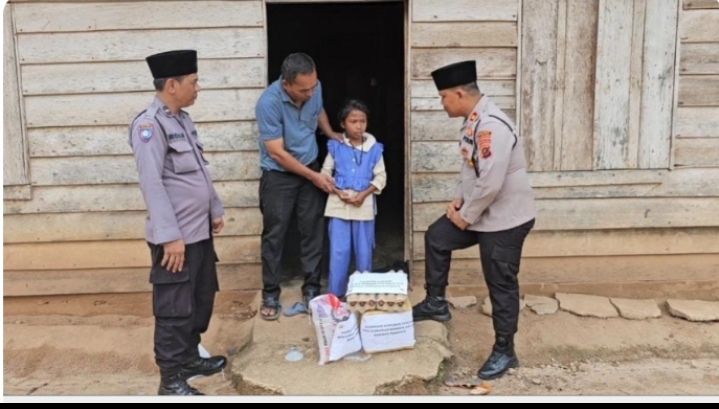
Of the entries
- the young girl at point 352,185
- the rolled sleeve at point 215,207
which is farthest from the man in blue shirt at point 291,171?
the rolled sleeve at point 215,207

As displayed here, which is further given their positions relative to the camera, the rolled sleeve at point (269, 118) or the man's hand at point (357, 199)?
the man's hand at point (357, 199)

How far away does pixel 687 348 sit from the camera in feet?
14.8

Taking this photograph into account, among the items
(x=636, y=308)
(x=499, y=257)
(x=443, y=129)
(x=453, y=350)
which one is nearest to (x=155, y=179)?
(x=499, y=257)

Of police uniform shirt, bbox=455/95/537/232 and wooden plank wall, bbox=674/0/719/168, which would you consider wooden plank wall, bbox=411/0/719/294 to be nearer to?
wooden plank wall, bbox=674/0/719/168

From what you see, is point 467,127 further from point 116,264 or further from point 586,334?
point 116,264

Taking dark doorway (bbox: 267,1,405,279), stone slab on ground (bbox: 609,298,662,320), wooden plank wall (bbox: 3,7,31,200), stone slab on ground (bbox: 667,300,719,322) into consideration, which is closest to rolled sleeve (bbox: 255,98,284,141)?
wooden plank wall (bbox: 3,7,31,200)

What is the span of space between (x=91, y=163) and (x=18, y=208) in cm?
65

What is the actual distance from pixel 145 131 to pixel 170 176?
10.8 inches

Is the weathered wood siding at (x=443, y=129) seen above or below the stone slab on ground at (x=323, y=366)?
above

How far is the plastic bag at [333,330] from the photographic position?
387 cm

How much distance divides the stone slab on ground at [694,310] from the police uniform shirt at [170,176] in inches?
135

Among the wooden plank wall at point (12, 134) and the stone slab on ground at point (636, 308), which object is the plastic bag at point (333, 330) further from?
the wooden plank wall at point (12, 134)

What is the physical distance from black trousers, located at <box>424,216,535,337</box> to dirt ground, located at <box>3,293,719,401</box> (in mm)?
395

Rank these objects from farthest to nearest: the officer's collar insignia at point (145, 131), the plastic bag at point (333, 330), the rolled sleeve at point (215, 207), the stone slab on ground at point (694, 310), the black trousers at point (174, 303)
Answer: the stone slab on ground at point (694, 310)
the plastic bag at point (333, 330)
the rolled sleeve at point (215, 207)
the black trousers at point (174, 303)
the officer's collar insignia at point (145, 131)
